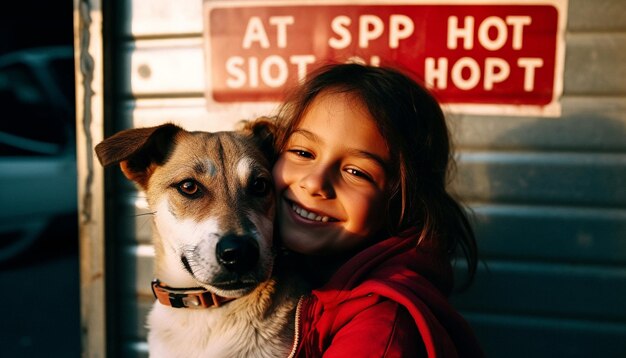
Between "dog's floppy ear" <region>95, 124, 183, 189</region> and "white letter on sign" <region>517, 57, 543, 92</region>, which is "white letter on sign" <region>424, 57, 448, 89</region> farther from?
"dog's floppy ear" <region>95, 124, 183, 189</region>

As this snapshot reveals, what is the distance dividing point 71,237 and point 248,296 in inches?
204

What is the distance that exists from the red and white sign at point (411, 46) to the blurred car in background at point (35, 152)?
3.84 metres

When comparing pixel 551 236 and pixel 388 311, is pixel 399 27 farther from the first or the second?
pixel 388 311

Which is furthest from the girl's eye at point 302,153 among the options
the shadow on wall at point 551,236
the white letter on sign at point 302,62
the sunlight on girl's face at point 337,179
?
the shadow on wall at point 551,236

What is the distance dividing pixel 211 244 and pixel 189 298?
0.97 ft

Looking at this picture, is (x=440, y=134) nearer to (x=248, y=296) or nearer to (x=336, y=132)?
(x=336, y=132)

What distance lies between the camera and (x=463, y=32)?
259 centimetres

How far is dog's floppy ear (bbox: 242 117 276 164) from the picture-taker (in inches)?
94.6

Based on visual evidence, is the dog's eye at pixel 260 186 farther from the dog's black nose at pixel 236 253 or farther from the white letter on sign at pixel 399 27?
the white letter on sign at pixel 399 27

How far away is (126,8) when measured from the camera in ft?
9.28

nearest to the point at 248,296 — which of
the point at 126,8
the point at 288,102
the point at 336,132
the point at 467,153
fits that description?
the point at 336,132

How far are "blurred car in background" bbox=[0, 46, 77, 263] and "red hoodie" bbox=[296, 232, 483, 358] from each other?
4879 mm

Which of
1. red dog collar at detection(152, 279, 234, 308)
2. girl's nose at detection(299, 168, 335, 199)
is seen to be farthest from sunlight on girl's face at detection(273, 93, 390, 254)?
red dog collar at detection(152, 279, 234, 308)

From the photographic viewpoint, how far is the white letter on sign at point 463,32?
101 inches
